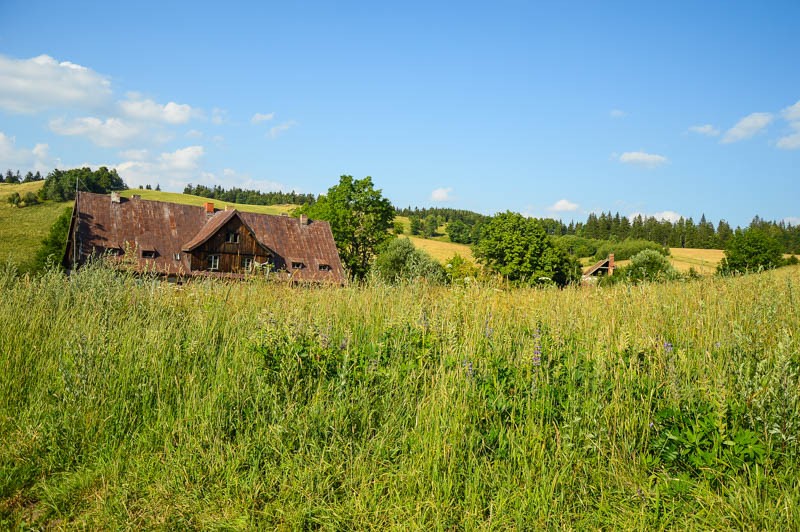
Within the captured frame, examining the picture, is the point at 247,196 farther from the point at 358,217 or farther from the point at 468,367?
the point at 468,367

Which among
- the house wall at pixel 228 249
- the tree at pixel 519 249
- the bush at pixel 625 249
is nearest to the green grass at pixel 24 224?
the house wall at pixel 228 249

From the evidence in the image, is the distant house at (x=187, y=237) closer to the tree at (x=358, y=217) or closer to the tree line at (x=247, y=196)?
the tree at (x=358, y=217)

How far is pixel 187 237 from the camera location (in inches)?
1833

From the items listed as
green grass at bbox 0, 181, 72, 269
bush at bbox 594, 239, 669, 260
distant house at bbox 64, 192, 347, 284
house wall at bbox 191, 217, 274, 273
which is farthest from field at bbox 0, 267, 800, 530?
bush at bbox 594, 239, 669, 260

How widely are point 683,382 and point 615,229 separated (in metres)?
155

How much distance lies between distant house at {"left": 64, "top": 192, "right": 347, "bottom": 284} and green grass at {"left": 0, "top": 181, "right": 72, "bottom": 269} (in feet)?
106

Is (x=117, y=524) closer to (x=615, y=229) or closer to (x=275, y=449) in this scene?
(x=275, y=449)

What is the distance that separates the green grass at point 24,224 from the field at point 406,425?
77.1 m

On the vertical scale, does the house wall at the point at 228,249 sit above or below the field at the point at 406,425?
above

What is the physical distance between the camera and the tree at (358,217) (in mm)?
61312

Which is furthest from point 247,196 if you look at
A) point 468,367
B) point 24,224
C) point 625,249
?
point 468,367

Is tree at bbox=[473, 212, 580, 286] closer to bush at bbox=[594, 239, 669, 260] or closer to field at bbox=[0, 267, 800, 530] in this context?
bush at bbox=[594, 239, 669, 260]

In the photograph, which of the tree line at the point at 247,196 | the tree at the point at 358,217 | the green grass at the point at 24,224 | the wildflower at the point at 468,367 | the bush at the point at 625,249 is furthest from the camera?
the tree line at the point at 247,196

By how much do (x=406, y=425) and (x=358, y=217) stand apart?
5918 cm
